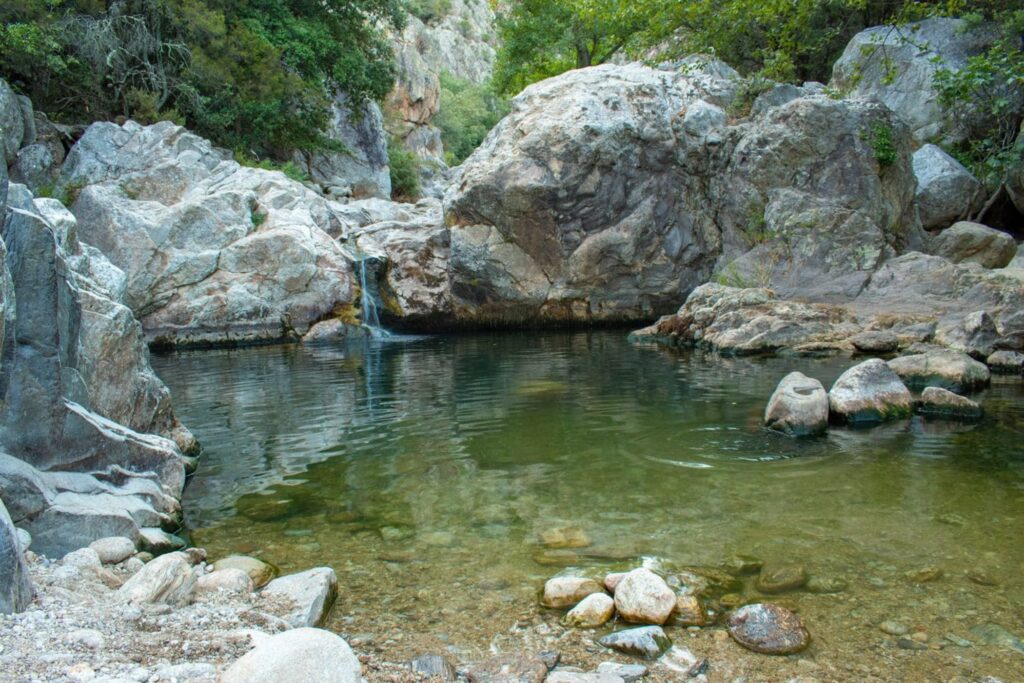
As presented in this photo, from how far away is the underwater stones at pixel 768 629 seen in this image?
12.4 feet

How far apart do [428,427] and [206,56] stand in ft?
71.4

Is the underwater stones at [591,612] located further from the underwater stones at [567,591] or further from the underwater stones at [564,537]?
the underwater stones at [564,537]

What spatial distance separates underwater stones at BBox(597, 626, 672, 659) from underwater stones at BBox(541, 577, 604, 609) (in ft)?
1.45

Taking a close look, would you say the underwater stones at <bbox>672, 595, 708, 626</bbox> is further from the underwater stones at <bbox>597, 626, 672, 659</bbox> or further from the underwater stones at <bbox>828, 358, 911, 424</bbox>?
the underwater stones at <bbox>828, 358, 911, 424</bbox>

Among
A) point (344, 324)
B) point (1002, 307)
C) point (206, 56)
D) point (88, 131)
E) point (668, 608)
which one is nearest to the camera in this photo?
point (668, 608)

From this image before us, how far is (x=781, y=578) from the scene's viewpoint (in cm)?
452

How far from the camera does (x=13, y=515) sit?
4652 mm

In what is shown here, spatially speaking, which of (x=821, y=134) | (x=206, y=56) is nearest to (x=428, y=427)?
(x=821, y=134)

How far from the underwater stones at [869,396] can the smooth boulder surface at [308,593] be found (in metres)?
6.07

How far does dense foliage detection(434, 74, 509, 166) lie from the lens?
53281mm

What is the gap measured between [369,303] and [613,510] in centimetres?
1631

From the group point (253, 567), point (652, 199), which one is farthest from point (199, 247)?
point (253, 567)

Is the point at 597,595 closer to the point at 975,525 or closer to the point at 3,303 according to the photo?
the point at 975,525

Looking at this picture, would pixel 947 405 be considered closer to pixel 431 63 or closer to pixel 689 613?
pixel 689 613
